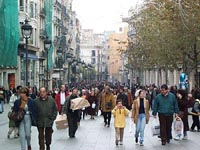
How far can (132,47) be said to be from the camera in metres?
65.6

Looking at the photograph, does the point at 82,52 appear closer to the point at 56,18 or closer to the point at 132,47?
the point at 56,18

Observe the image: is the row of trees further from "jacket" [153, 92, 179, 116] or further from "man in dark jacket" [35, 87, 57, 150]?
"man in dark jacket" [35, 87, 57, 150]

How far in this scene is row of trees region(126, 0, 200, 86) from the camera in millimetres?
32997

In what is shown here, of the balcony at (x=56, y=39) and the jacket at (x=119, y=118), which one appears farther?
the balcony at (x=56, y=39)

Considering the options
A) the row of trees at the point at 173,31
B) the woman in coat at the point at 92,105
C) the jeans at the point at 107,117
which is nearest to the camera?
the jeans at the point at 107,117

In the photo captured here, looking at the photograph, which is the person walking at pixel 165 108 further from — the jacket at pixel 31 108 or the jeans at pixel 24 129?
the jeans at pixel 24 129

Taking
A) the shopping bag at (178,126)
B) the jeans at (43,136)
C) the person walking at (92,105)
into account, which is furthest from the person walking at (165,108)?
the person walking at (92,105)

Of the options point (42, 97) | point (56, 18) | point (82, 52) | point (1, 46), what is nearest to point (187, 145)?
point (42, 97)

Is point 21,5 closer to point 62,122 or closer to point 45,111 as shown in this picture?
point 62,122

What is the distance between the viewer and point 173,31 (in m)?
38.7

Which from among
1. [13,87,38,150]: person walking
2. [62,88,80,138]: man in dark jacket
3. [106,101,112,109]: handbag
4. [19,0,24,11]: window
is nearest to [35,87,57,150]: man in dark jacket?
[13,87,38,150]: person walking

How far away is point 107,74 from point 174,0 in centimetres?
15912

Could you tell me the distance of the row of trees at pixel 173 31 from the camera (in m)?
33.0

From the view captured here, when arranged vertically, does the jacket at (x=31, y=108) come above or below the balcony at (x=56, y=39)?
below
